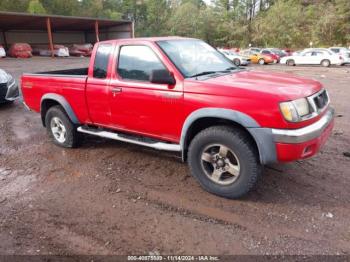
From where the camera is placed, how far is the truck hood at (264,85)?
11.5 ft

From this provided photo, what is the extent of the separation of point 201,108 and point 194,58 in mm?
1057

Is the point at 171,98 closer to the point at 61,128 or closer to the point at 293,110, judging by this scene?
the point at 293,110

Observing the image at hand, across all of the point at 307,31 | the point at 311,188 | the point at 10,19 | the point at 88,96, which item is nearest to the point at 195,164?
the point at 311,188

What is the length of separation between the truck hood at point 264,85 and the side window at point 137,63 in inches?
32.3

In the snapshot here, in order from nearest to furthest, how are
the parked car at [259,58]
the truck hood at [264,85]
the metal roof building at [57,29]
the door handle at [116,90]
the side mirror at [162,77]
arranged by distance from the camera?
1. the truck hood at [264,85]
2. the side mirror at [162,77]
3. the door handle at [116,90]
4. the parked car at [259,58]
5. the metal roof building at [57,29]

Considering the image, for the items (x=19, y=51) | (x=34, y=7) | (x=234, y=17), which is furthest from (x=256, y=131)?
(x=234, y=17)

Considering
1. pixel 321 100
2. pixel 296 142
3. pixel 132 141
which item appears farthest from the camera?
pixel 132 141

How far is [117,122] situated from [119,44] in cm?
116

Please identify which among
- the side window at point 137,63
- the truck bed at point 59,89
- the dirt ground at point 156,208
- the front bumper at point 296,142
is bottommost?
the dirt ground at point 156,208

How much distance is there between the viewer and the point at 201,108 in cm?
382

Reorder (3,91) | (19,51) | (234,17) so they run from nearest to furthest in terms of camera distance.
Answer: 1. (3,91)
2. (19,51)
3. (234,17)

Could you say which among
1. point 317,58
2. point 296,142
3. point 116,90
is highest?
point 317,58

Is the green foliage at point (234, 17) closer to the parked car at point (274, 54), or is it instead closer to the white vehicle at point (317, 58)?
the parked car at point (274, 54)

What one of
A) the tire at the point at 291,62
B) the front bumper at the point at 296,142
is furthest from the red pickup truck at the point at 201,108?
the tire at the point at 291,62
